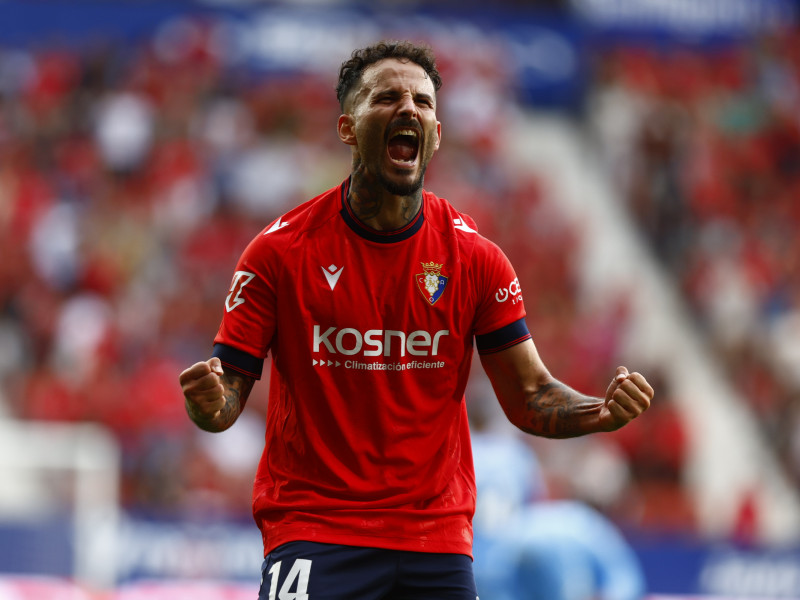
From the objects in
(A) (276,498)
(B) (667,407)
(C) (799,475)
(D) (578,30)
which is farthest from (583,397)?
(D) (578,30)

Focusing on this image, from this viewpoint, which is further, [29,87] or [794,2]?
[794,2]

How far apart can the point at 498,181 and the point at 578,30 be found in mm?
2873

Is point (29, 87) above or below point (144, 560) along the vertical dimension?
above

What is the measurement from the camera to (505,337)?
3.79 meters

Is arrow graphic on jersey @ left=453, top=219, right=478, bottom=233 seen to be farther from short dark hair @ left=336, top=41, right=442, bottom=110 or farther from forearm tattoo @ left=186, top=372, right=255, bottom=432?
forearm tattoo @ left=186, top=372, right=255, bottom=432

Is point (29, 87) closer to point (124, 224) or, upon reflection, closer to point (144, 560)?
point (124, 224)

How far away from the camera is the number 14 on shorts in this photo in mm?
3447

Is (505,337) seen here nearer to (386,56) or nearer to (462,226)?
(462,226)

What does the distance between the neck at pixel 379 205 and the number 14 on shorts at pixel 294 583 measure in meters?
1.00

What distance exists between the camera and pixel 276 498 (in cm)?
362

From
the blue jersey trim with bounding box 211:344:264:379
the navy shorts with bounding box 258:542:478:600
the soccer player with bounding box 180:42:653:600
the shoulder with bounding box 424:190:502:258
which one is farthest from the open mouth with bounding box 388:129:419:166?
the navy shorts with bounding box 258:542:478:600

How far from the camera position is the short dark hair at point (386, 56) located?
380 cm

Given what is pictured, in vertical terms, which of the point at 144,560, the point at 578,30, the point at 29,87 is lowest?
the point at 144,560

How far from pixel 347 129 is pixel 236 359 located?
30.8 inches
